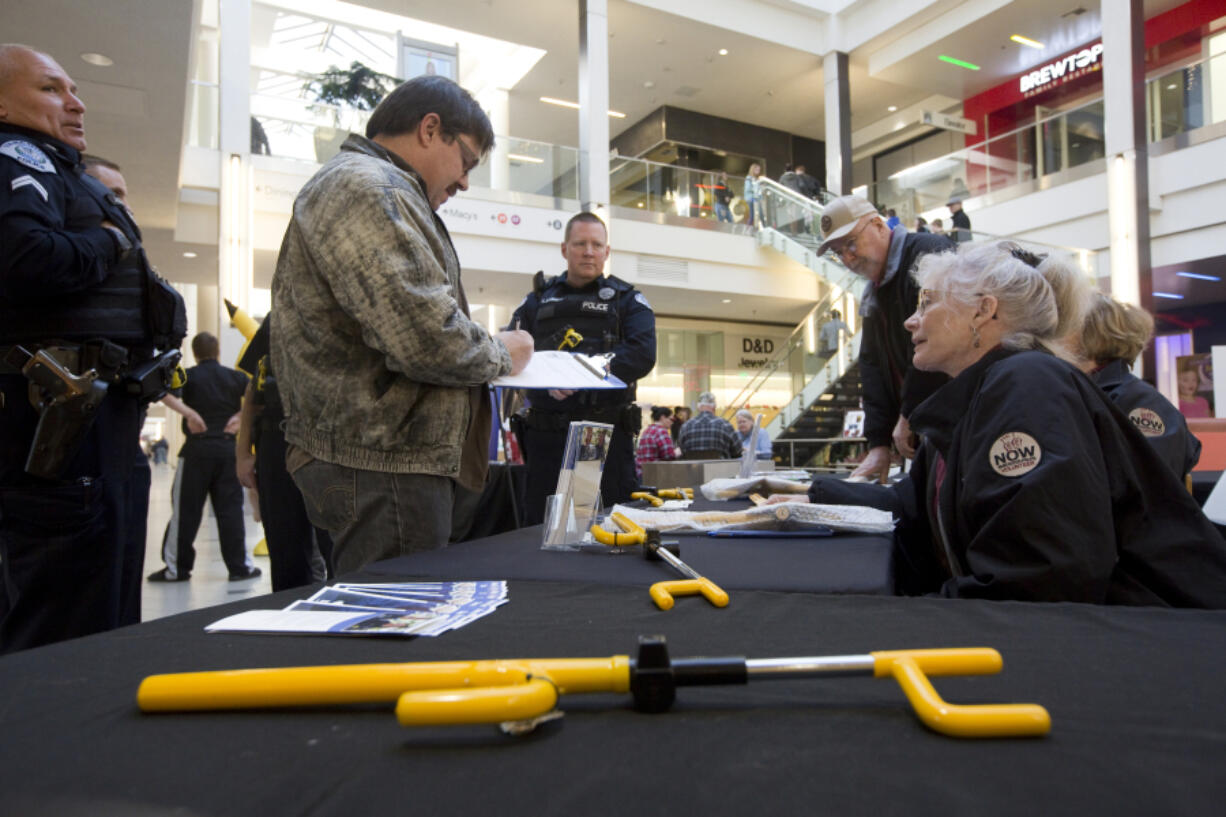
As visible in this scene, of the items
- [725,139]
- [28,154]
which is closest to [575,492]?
[28,154]

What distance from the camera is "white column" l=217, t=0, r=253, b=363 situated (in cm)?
862

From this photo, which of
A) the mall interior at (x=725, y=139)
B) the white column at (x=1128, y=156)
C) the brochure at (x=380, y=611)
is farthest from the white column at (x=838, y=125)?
the brochure at (x=380, y=611)

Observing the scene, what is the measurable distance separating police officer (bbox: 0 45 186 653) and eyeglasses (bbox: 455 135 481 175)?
0.76 meters

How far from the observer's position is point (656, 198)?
12812 mm

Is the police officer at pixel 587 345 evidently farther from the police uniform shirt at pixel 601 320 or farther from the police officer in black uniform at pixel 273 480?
the police officer in black uniform at pixel 273 480

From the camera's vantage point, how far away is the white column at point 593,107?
37.0 ft

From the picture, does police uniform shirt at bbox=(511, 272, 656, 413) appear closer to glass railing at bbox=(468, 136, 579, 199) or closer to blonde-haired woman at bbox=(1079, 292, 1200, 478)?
blonde-haired woman at bbox=(1079, 292, 1200, 478)

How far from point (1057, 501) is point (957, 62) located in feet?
46.7

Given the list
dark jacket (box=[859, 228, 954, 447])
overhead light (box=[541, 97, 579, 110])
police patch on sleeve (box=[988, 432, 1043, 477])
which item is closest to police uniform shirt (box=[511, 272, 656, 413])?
dark jacket (box=[859, 228, 954, 447])

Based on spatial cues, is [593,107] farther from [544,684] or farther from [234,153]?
[544,684]

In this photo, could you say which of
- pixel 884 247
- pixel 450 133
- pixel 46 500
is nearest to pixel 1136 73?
pixel 884 247

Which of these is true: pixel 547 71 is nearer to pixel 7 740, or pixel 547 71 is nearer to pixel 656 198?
pixel 656 198

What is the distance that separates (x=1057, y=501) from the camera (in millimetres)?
943

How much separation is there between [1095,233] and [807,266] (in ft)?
13.9
